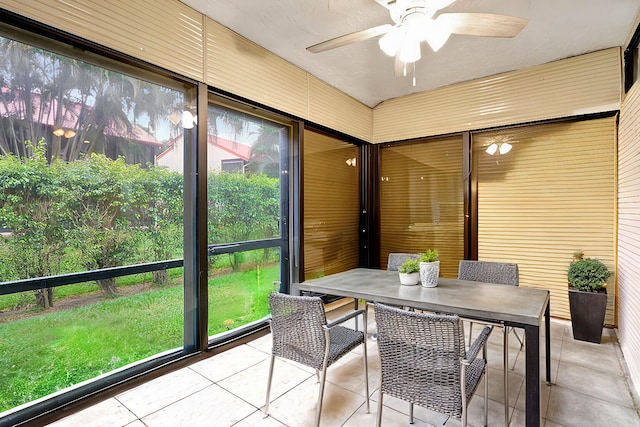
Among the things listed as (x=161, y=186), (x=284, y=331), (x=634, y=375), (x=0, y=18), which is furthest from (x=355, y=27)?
(x=634, y=375)

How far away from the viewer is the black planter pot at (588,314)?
10.00ft

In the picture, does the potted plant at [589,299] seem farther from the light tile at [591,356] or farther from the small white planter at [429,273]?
the small white planter at [429,273]

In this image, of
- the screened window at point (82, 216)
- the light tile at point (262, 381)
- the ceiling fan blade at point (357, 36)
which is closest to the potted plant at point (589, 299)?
the light tile at point (262, 381)

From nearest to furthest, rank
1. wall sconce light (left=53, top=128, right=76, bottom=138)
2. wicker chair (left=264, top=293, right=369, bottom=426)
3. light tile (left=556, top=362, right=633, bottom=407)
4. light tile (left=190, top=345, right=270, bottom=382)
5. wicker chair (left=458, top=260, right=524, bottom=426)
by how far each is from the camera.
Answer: wicker chair (left=264, top=293, right=369, bottom=426) < wall sconce light (left=53, top=128, right=76, bottom=138) < light tile (left=556, top=362, right=633, bottom=407) < light tile (left=190, top=345, right=270, bottom=382) < wicker chair (left=458, top=260, right=524, bottom=426)


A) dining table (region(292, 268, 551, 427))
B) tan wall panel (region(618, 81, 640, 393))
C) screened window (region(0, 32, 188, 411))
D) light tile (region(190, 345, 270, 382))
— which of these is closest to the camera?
dining table (region(292, 268, 551, 427))

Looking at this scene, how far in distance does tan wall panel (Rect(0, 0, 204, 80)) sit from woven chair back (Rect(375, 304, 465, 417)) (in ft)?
8.12

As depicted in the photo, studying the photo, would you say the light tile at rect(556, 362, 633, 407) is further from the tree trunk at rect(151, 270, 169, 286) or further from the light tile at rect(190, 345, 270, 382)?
the tree trunk at rect(151, 270, 169, 286)

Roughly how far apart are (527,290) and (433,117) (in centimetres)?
293

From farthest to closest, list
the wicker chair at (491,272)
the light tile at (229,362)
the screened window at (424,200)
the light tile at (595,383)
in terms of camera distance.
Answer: the screened window at (424,200) → the wicker chair at (491,272) → the light tile at (229,362) → the light tile at (595,383)

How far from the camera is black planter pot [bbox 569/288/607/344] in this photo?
3.05 meters

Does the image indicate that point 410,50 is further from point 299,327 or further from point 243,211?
point 243,211

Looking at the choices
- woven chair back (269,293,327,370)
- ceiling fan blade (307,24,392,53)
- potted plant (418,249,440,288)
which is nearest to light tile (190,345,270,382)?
woven chair back (269,293,327,370)

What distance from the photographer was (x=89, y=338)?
224 centimetres

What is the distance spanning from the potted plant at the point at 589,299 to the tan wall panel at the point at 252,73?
3416 mm
